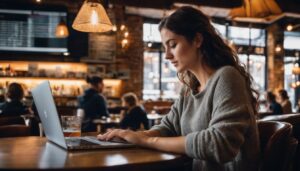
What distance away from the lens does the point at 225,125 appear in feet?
4.23

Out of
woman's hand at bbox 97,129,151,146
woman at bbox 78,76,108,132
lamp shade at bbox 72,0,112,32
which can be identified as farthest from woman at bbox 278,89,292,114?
woman's hand at bbox 97,129,151,146

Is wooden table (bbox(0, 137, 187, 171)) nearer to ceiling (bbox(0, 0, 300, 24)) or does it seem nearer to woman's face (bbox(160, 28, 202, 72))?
woman's face (bbox(160, 28, 202, 72))

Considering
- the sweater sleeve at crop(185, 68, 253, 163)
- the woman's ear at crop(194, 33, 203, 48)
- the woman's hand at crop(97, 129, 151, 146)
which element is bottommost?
the woman's hand at crop(97, 129, 151, 146)

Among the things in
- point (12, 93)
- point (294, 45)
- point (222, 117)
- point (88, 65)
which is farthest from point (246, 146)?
point (294, 45)

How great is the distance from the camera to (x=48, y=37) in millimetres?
7719

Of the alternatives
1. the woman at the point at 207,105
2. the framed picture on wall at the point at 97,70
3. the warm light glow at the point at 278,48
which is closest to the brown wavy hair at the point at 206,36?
the woman at the point at 207,105

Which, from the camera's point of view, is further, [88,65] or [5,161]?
[88,65]

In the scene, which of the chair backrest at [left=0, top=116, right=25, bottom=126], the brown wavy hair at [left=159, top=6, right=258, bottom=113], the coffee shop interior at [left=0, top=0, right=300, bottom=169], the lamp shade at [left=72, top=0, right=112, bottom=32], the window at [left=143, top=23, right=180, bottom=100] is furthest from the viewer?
the window at [left=143, top=23, right=180, bottom=100]

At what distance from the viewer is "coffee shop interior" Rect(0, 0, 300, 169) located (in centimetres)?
755

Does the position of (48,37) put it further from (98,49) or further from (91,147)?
(91,147)

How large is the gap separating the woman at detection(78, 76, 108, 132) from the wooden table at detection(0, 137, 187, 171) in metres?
3.91

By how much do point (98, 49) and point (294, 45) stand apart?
606 centimetres

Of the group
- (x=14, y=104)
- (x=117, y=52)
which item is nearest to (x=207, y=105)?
(x=14, y=104)

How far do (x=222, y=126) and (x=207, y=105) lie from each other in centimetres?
21
